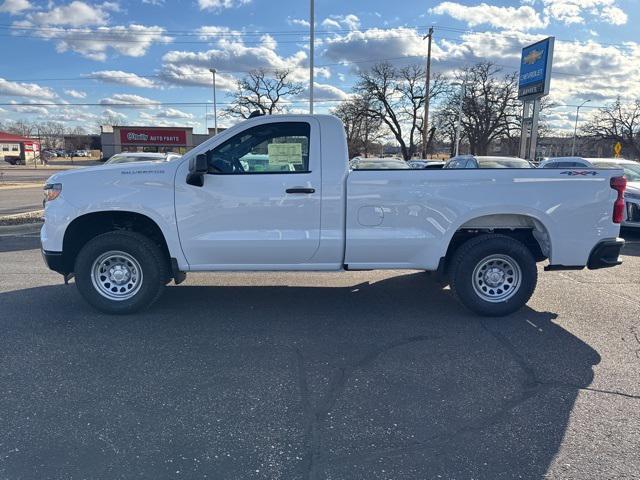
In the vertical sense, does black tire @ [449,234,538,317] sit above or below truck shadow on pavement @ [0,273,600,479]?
above

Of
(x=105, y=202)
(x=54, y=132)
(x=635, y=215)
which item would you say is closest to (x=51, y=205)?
(x=105, y=202)

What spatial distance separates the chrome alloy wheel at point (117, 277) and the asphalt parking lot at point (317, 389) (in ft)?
0.99

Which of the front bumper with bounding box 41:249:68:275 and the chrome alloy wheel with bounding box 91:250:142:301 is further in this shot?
the chrome alloy wheel with bounding box 91:250:142:301

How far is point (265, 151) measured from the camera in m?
4.68

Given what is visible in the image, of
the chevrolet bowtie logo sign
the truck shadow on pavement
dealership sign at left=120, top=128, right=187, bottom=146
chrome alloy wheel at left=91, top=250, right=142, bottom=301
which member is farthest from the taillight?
dealership sign at left=120, top=128, right=187, bottom=146

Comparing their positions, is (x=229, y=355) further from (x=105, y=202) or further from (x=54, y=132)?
(x=54, y=132)

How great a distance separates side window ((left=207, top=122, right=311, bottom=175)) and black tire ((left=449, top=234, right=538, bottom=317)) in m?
1.95

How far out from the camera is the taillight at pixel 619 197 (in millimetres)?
4625

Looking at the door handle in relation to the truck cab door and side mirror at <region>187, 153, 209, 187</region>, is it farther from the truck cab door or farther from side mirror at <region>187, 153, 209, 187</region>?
side mirror at <region>187, 153, 209, 187</region>

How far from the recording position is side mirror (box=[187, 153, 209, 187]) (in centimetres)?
434

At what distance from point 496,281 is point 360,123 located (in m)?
54.7

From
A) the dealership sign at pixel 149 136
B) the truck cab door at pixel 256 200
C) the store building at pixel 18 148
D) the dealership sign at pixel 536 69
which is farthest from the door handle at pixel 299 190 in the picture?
the store building at pixel 18 148

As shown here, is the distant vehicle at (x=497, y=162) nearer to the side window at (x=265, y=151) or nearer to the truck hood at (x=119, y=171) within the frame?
the side window at (x=265, y=151)

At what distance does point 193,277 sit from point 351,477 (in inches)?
182
